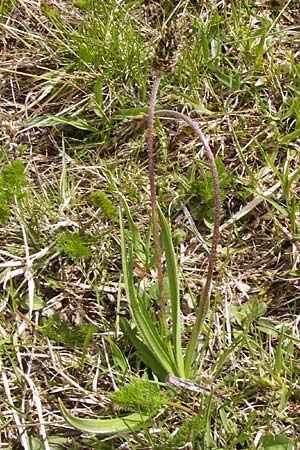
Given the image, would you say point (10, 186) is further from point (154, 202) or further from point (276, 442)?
point (276, 442)

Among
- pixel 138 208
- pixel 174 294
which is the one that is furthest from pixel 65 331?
pixel 138 208

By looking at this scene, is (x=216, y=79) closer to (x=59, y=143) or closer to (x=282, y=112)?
(x=282, y=112)

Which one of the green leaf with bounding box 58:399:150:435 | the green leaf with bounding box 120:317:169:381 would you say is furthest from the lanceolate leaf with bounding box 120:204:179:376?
the green leaf with bounding box 58:399:150:435

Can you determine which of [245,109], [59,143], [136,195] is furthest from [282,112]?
[59,143]

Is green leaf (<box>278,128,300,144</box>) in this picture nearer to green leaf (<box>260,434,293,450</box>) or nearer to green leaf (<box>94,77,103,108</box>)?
Result: green leaf (<box>94,77,103,108</box>)

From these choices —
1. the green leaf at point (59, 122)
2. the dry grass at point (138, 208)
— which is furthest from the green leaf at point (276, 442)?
the green leaf at point (59, 122)

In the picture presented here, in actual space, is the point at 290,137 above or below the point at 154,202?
below

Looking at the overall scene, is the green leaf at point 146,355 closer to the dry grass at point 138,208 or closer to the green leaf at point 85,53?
the dry grass at point 138,208
